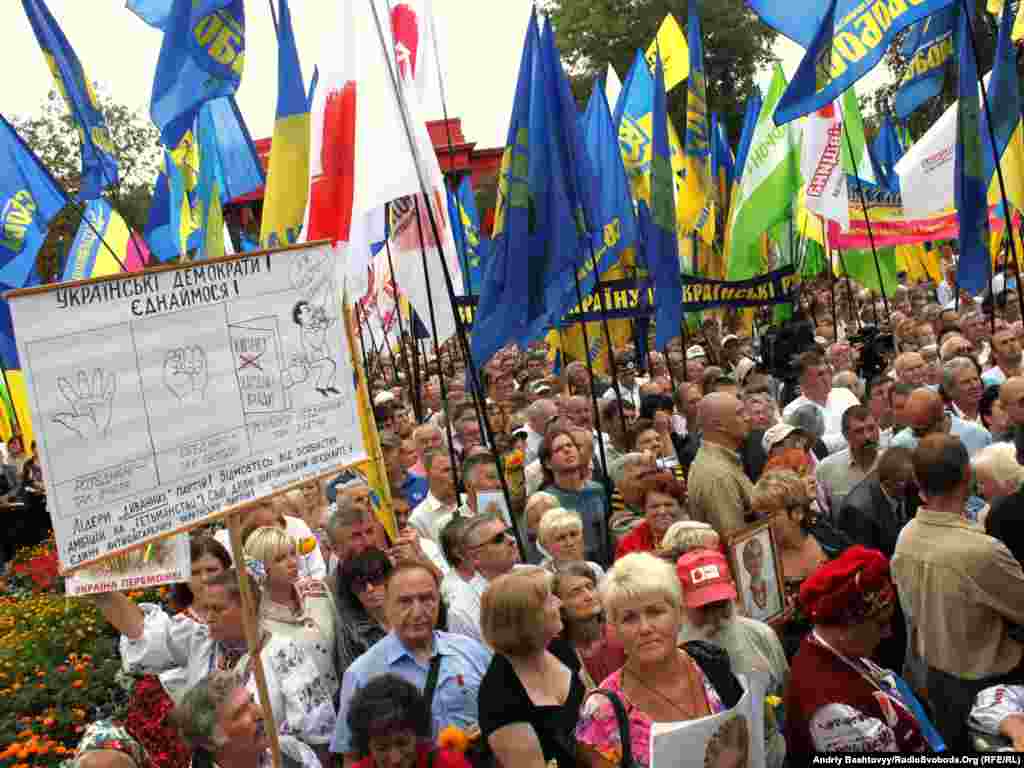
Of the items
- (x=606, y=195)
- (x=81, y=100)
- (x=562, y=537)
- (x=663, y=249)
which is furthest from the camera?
(x=606, y=195)

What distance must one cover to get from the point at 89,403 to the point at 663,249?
25.1ft

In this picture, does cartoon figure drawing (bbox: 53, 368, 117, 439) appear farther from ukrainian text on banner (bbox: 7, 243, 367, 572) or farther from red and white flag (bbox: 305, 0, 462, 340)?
red and white flag (bbox: 305, 0, 462, 340)

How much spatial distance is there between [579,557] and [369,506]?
142cm

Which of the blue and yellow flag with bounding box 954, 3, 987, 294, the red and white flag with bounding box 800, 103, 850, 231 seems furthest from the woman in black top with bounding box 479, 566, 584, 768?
the red and white flag with bounding box 800, 103, 850, 231

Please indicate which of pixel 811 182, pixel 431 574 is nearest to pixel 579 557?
pixel 431 574

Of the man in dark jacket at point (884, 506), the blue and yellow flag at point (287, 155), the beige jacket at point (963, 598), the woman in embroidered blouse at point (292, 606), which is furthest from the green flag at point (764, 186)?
the beige jacket at point (963, 598)

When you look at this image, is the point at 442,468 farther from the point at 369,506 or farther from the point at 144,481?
the point at 144,481

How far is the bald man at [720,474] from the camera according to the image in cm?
612

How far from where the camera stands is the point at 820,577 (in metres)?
4.11

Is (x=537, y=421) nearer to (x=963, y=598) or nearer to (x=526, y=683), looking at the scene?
(x=963, y=598)

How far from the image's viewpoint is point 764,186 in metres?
14.0

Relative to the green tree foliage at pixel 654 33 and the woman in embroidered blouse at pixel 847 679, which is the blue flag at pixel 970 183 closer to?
the woman in embroidered blouse at pixel 847 679

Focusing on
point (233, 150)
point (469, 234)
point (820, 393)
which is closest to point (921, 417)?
point (820, 393)

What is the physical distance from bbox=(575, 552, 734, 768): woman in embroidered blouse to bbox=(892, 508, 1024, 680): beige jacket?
1.31 meters
